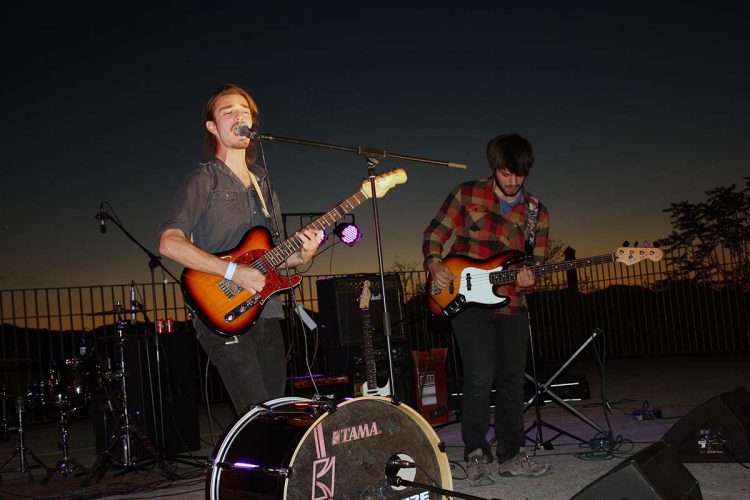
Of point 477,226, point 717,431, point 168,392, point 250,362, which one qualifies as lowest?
point 717,431

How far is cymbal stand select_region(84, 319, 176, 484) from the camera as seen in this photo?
5.92 meters

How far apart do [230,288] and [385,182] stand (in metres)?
1.19

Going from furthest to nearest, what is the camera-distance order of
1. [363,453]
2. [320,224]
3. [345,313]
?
[345,313] < [320,224] < [363,453]

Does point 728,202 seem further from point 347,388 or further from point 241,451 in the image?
point 241,451

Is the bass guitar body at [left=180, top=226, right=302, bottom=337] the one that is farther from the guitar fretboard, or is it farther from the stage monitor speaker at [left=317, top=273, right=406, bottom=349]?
the stage monitor speaker at [left=317, top=273, right=406, bottom=349]

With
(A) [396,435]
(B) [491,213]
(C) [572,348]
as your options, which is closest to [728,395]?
(B) [491,213]

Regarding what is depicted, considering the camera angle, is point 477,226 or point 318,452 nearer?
point 318,452

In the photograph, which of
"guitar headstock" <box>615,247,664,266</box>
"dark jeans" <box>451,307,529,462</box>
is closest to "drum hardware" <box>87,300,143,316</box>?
"dark jeans" <box>451,307,529,462</box>

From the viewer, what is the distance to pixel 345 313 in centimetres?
694

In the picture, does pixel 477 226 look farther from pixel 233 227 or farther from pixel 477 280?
pixel 233 227

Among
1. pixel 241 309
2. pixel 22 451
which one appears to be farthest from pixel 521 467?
pixel 22 451

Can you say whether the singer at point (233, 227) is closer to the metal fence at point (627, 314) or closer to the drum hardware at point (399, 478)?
the drum hardware at point (399, 478)

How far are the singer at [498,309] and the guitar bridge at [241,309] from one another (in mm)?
1847

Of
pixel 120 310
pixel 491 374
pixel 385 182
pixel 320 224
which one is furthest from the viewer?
pixel 120 310
